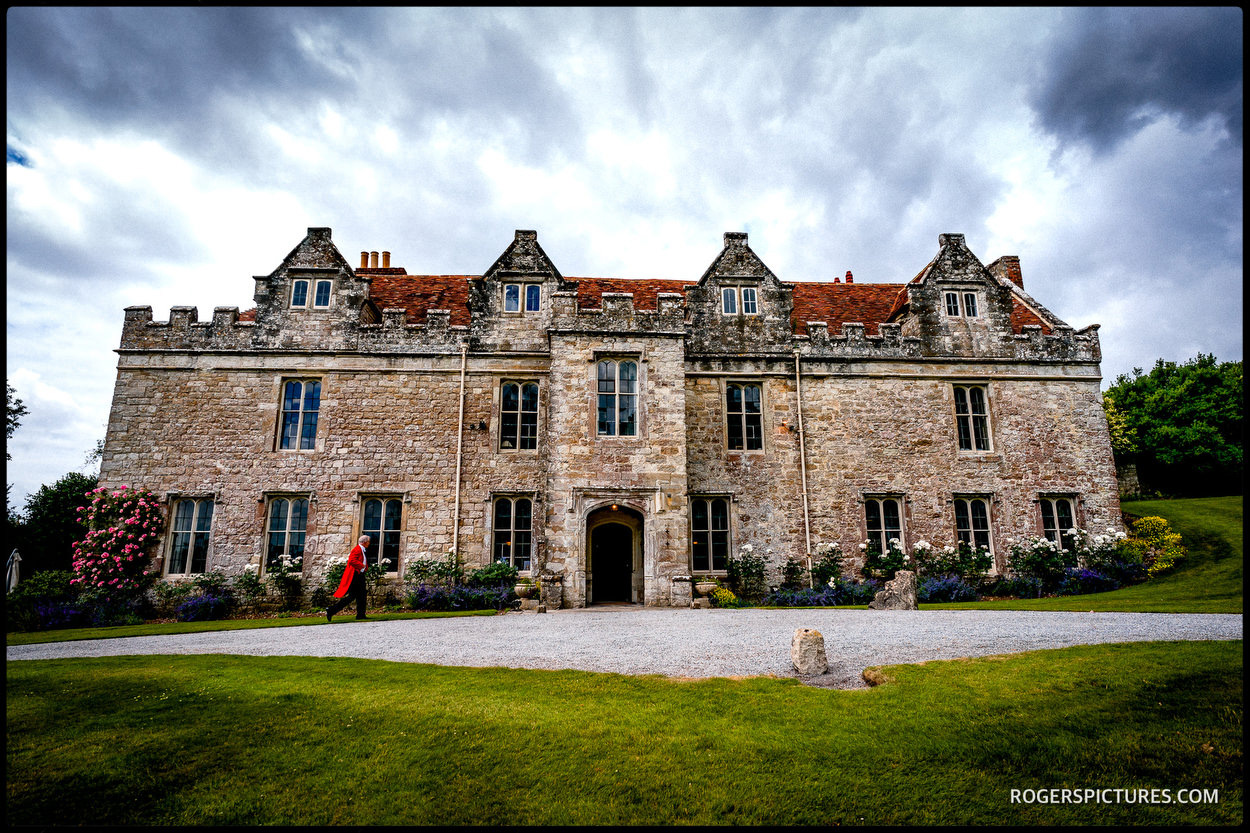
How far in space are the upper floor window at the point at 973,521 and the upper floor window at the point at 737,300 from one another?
8063 mm

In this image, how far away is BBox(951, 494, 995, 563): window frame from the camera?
19141mm

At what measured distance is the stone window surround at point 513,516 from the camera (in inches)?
712

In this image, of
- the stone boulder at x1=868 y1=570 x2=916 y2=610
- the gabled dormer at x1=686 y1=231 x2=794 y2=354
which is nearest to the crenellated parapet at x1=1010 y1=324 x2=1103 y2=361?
the gabled dormer at x1=686 y1=231 x2=794 y2=354

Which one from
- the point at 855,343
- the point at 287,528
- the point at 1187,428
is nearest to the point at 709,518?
the point at 855,343

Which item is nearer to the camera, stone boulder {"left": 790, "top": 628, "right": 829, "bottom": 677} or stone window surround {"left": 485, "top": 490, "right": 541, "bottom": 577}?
stone boulder {"left": 790, "top": 628, "right": 829, "bottom": 677}

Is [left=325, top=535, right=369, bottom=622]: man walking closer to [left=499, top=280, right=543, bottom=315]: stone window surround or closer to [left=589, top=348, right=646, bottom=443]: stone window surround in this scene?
[left=589, top=348, right=646, bottom=443]: stone window surround

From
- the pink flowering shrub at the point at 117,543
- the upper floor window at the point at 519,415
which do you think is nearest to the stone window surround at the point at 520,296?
the upper floor window at the point at 519,415

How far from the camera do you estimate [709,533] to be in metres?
18.7

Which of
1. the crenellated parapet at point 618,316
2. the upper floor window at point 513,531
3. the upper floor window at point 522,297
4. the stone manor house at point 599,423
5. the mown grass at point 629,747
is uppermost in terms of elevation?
the upper floor window at point 522,297

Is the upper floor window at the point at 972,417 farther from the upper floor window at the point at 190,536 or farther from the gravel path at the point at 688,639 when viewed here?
the upper floor window at the point at 190,536

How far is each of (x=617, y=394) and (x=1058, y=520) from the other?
43.4 feet

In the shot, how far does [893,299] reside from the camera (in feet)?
76.8

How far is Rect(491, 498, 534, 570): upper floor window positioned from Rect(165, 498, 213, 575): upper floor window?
7392 mm

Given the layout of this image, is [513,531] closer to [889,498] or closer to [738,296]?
[738,296]
